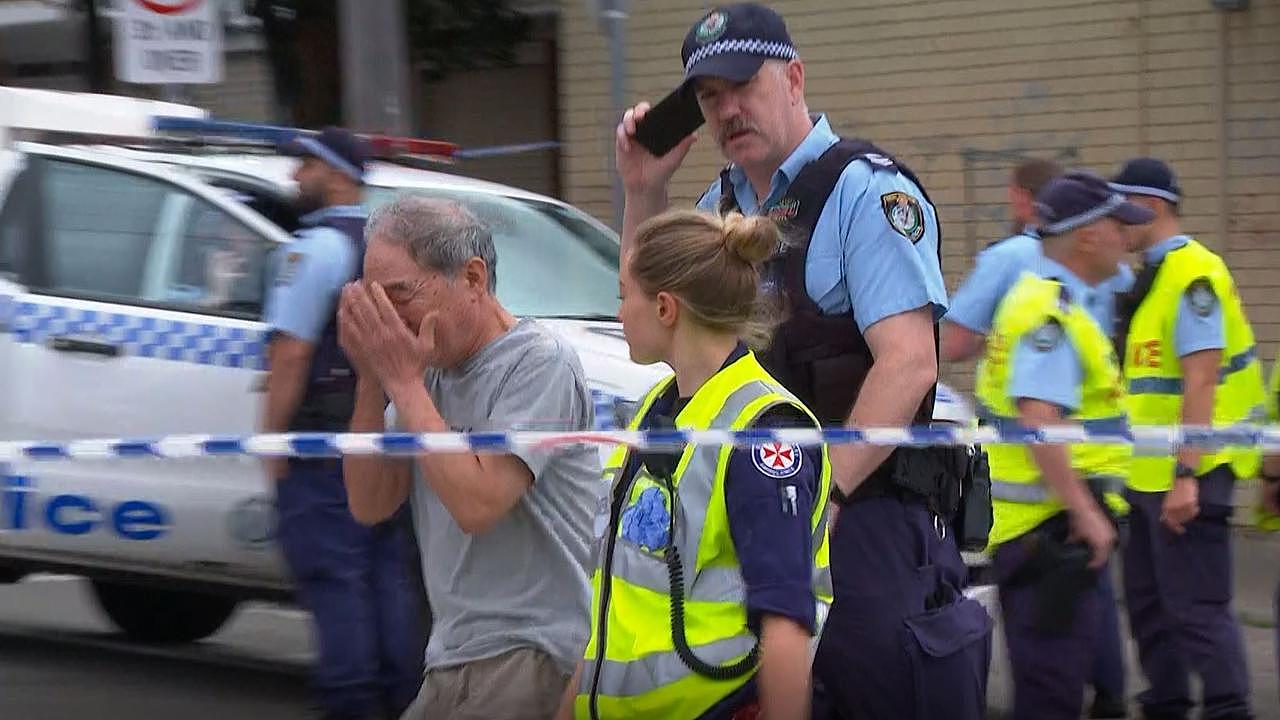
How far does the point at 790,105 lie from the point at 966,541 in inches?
33.1

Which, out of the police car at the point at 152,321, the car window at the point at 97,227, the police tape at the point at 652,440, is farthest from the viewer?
the car window at the point at 97,227

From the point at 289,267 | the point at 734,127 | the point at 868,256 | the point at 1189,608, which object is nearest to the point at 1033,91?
the point at 1189,608

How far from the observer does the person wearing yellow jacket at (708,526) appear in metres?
2.78

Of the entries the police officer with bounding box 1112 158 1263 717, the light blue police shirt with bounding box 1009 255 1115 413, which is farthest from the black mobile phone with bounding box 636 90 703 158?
the police officer with bounding box 1112 158 1263 717

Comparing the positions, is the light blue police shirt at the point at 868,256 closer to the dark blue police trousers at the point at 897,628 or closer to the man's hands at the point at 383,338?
the dark blue police trousers at the point at 897,628

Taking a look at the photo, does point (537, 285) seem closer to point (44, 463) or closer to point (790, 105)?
point (44, 463)

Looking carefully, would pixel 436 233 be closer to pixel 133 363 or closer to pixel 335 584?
pixel 335 584

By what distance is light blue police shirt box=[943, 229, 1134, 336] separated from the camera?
20.4 ft

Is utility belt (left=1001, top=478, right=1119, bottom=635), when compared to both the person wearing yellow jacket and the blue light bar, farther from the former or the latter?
the blue light bar

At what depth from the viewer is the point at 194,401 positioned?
6.70 metres

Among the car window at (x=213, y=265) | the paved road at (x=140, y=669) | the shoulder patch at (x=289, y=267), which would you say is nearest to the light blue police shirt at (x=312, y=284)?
the shoulder patch at (x=289, y=267)

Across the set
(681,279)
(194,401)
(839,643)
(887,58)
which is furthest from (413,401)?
(887,58)

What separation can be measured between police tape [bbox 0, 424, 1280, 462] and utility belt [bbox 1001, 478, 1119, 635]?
3.50ft

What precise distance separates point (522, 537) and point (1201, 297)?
11.9 feet
